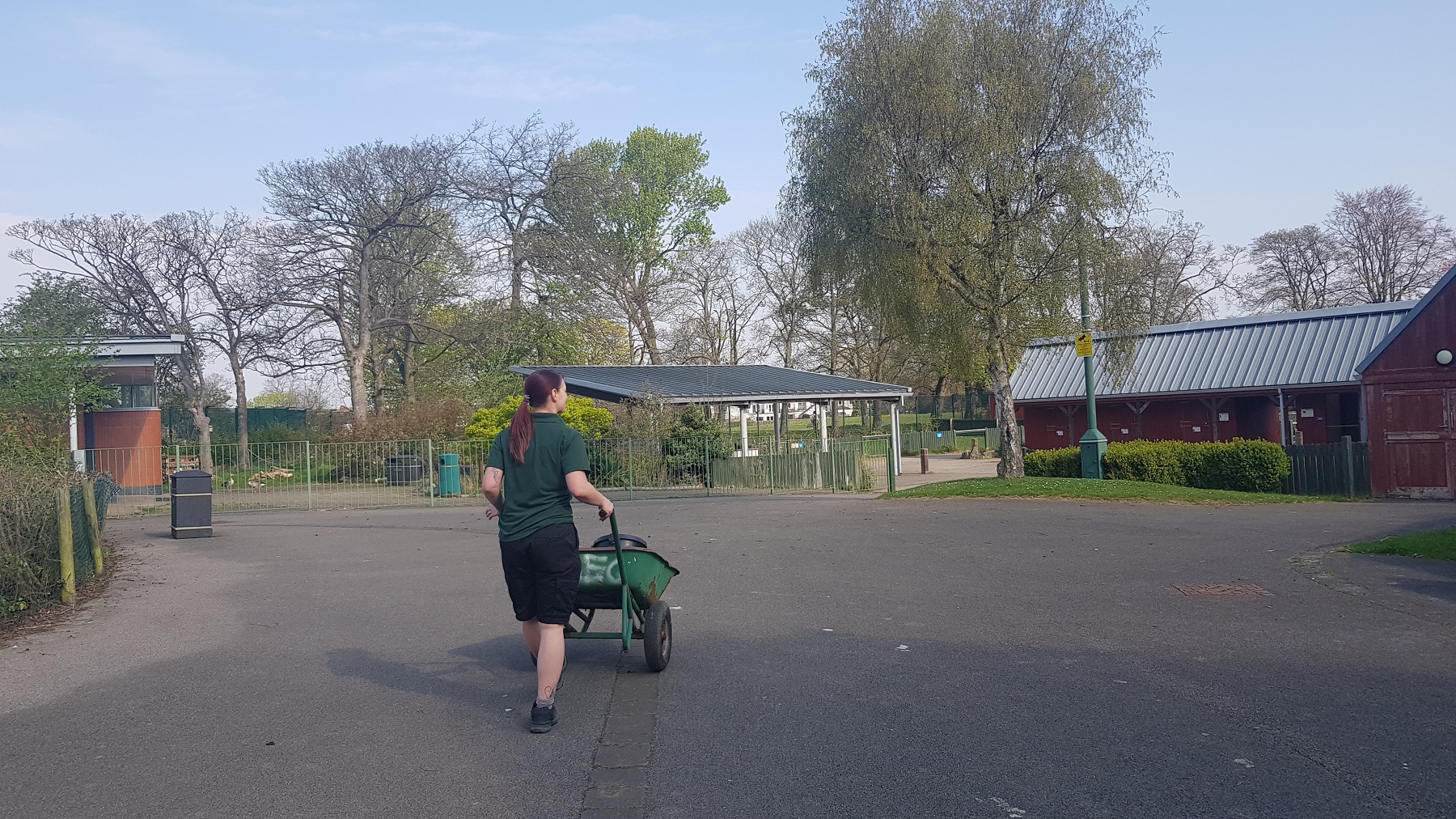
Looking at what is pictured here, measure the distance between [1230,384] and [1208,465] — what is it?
1082cm

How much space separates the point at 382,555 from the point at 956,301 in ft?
41.8

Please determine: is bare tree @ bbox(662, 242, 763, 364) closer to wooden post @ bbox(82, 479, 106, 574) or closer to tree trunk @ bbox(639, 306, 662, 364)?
tree trunk @ bbox(639, 306, 662, 364)

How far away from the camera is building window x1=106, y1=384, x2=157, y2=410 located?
90.9 feet

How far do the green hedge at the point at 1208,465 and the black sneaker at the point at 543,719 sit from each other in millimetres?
19242

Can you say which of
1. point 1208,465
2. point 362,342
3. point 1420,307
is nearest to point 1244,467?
point 1208,465

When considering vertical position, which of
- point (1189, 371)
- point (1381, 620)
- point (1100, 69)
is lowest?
point (1381, 620)

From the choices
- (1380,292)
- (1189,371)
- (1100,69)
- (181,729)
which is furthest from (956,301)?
(1380,292)

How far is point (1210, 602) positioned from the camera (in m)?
8.99

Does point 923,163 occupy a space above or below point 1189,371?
above

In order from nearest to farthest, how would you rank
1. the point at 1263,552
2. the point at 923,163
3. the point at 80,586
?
the point at 80,586 → the point at 1263,552 → the point at 923,163

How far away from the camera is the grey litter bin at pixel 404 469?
26.2 meters

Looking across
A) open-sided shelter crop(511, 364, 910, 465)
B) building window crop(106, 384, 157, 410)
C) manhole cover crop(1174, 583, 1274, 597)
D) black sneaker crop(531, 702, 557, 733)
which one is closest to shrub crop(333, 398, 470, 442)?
open-sided shelter crop(511, 364, 910, 465)

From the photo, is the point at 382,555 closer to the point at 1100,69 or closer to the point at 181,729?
the point at 181,729

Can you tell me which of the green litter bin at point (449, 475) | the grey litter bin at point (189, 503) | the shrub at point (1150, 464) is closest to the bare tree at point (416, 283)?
the green litter bin at point (449, 475)
